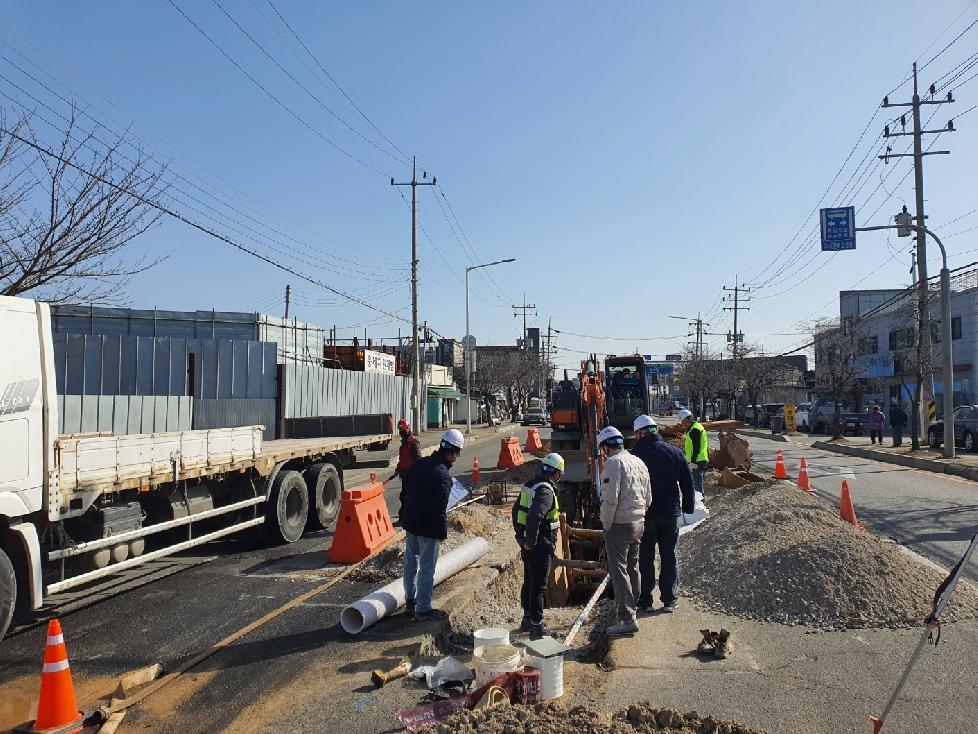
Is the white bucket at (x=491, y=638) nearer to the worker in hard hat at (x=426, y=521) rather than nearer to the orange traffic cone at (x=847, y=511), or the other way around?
the worker in hard hat at (x=426, y=521)

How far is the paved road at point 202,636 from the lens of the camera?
18.5 feet

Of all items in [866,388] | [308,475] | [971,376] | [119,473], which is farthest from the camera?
[866,388]

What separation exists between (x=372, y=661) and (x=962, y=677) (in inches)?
170

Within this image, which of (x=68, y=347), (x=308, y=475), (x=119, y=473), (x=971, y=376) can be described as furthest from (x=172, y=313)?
(x=971, y=376)

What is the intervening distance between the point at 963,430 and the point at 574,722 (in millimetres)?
27031

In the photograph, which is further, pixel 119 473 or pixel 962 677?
pixel 119 473

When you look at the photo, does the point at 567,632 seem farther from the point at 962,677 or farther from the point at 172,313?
the point at 172,313

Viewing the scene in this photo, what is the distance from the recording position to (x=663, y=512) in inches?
285

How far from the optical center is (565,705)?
5.04m

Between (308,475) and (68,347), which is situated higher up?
(68,347)

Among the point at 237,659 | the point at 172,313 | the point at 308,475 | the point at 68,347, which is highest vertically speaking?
the point at 172,313

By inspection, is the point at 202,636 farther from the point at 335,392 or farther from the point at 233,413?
the point at 335,392

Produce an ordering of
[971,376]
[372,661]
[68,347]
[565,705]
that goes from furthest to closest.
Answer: [971,376] → [68,347] → [372,661] → [565,705]

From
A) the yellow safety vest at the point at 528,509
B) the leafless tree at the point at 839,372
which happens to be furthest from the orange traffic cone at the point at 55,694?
the leafless tree at the point at 839,372
